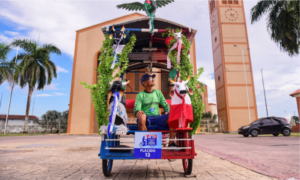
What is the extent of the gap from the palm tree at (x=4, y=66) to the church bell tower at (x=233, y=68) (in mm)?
29968

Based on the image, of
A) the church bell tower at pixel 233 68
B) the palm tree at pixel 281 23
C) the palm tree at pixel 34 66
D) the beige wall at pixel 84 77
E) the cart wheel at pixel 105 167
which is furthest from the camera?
the church bell tower at pixel 233 68

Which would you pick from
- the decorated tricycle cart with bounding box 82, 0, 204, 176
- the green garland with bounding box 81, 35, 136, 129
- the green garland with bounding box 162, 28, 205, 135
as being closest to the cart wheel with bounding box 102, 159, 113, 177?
the decorated tricycle cart with bounding box 82, 0, 204, 176

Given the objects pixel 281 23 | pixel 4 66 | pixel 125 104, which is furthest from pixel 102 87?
pixel 4 66

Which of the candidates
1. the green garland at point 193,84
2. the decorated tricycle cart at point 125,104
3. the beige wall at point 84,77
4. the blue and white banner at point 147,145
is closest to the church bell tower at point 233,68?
the beige wall at point 84,77

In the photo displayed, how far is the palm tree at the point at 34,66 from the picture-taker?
81.7ft

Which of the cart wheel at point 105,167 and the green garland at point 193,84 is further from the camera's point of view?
the green garland at point 193,84

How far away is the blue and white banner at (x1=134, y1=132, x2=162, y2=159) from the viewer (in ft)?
9.49

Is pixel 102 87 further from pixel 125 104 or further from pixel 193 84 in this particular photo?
pixel 193 84

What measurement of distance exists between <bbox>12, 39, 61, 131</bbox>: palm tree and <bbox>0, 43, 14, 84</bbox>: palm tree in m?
0.86

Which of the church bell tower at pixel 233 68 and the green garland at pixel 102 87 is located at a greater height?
the church bell tower at pixel 233 68

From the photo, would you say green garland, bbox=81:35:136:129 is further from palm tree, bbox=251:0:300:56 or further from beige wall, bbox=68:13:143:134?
beige wall, bbox=68:13:143:134

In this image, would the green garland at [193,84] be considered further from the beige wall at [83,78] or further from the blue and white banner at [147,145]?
the beige wall at [83,78]

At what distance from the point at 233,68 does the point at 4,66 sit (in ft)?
105

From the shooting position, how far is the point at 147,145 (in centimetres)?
295
